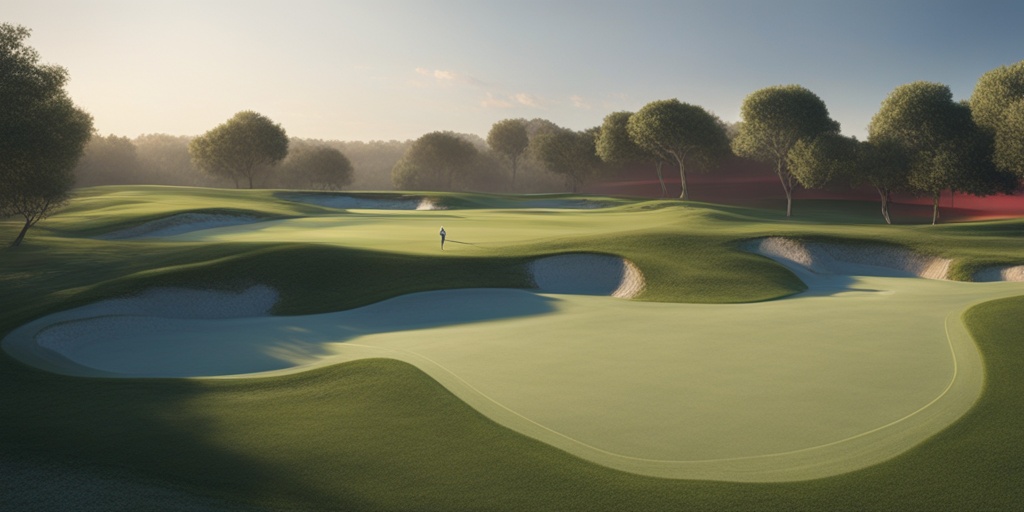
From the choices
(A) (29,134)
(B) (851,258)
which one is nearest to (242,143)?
(A) (29,134)

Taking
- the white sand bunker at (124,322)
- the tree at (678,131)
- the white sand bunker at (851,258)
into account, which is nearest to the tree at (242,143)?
the tree at (678,131)

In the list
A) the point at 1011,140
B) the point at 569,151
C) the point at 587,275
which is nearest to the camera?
the point at 587,275

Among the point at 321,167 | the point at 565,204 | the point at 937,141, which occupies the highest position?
the point at 937,141

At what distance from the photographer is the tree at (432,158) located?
414 feet

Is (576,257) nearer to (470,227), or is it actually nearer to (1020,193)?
(470,227)

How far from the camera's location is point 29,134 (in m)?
32.8

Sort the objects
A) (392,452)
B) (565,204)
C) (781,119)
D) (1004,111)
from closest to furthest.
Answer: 1. (392,452)
2. (1004,111)
3. (781,119)
4. (565,204)

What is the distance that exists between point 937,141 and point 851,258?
123 feet

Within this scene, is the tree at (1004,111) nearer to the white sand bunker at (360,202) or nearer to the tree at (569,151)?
the tree at (569,151)

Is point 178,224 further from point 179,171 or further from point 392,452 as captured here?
point 179,171

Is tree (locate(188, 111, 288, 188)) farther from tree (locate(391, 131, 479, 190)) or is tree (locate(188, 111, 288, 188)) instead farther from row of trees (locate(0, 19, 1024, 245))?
tree (locate(391, 131, 479, 190))

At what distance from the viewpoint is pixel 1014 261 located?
2873 cm

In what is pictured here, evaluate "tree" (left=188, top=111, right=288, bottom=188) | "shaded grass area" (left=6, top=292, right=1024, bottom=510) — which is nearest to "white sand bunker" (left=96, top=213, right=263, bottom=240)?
"shaded grass area" (left=6, top=292, right=1024, bottom=510)

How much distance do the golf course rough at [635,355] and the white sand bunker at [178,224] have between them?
81.8ft
